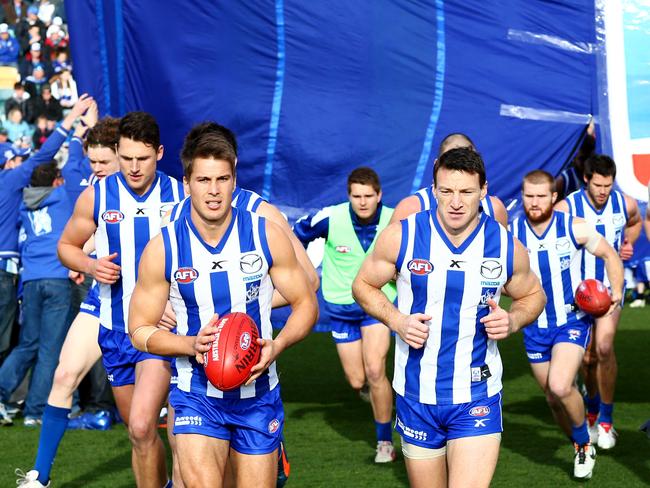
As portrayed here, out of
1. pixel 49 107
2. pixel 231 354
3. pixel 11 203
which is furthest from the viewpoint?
pixel 49 107

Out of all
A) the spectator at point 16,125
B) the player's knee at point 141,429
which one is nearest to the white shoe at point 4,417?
the player's knee at point 141,429

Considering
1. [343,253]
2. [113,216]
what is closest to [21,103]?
[343,253]

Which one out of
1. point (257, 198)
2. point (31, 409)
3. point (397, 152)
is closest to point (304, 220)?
point (397, 152)

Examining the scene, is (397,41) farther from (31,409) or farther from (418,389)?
(418,389)

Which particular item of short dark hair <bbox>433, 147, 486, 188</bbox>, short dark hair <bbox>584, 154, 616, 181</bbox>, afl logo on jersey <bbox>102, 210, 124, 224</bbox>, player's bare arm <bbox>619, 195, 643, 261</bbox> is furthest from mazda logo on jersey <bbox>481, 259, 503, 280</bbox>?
player's bare arm <bbox>619, 195, 643, 261</bbox>

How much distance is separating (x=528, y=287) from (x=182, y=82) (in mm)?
5917

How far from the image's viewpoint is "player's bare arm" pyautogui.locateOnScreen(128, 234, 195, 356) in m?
4.90

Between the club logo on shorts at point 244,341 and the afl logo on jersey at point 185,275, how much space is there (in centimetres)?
43

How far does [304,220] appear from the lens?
9633mm

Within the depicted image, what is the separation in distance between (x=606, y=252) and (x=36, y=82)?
18.2 m

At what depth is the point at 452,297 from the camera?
17.1ft

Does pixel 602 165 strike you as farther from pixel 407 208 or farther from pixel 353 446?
pixel 407 208

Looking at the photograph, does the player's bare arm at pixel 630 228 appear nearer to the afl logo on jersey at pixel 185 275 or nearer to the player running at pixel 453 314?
the player running at pixel 453 314

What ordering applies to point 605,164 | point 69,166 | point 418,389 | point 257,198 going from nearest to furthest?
point 418,389
point 257,198
point 605,164
point 69,166
